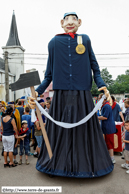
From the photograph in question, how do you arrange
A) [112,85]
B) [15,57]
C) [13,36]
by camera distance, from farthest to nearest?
[112,85] < [13,36] < [15,57]

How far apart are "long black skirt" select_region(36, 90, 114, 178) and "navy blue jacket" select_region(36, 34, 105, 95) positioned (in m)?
0.16

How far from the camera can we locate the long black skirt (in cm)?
322

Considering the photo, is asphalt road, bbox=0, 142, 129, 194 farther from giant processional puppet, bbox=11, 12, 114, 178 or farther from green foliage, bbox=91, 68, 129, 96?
green foliage, bbox=91, 68, 129, 96

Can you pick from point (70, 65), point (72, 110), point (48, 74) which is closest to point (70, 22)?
point (70, 65)

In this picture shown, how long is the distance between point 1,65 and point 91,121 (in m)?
34.6

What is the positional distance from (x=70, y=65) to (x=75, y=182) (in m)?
2.05

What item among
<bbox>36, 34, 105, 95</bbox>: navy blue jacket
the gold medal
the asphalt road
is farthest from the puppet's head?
the asphalt road

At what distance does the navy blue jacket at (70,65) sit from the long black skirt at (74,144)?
155 millimetres

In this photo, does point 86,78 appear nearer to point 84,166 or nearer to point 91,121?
point 91,121

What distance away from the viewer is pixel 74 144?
332 cm

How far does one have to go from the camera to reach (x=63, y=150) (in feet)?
11.0

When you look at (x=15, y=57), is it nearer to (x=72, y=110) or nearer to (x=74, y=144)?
(x=72, y=110)

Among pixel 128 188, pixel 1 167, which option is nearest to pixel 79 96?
pixel 128 188

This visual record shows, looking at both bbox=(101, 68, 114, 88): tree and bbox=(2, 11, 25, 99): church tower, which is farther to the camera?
bbox=(101, 68, 114, 88): tree
